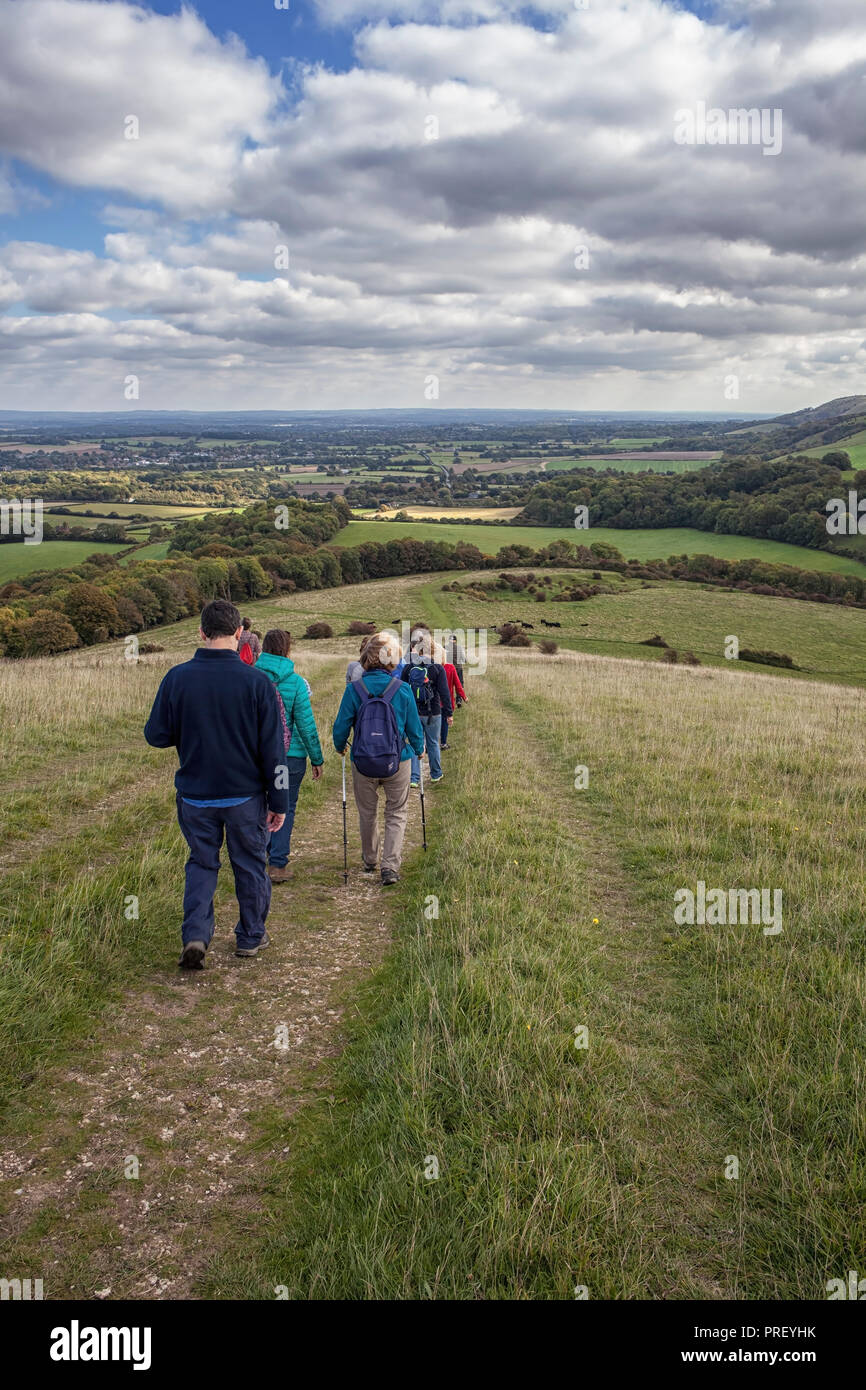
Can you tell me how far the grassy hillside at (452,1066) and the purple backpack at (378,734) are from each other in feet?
4.04

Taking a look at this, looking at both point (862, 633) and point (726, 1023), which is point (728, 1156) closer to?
point (726, 1023)

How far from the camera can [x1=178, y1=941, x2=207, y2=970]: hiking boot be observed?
560cm

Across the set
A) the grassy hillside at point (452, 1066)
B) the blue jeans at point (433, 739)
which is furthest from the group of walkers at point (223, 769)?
the blue jeans at point (433, 739)

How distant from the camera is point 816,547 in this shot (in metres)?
97.6

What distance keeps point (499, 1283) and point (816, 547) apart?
361 ft

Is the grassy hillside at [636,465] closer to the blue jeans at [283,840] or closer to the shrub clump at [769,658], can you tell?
the shrub clump at [769,658]

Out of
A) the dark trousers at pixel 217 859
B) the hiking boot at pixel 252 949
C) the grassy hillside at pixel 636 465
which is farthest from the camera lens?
the grassy hillside at pixel 636 465

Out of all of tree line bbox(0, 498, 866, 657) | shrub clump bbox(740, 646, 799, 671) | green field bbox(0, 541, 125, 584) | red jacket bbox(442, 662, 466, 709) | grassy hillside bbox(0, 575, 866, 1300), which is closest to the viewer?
grassy hillside bbox(0, 575, 866, 1300)

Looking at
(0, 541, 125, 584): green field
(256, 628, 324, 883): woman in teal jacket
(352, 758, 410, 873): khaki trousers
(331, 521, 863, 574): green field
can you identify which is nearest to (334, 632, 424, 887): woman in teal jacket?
(352, 758, 410, 873): khaki trousers

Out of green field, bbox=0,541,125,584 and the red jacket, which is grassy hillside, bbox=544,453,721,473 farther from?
the red jacket

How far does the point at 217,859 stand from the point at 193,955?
74cm

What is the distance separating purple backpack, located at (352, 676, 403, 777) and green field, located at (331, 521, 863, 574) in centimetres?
9122

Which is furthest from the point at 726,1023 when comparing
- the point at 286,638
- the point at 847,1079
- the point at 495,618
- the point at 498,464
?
the point at 498,464

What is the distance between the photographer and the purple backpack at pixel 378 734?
7254 millimetres
